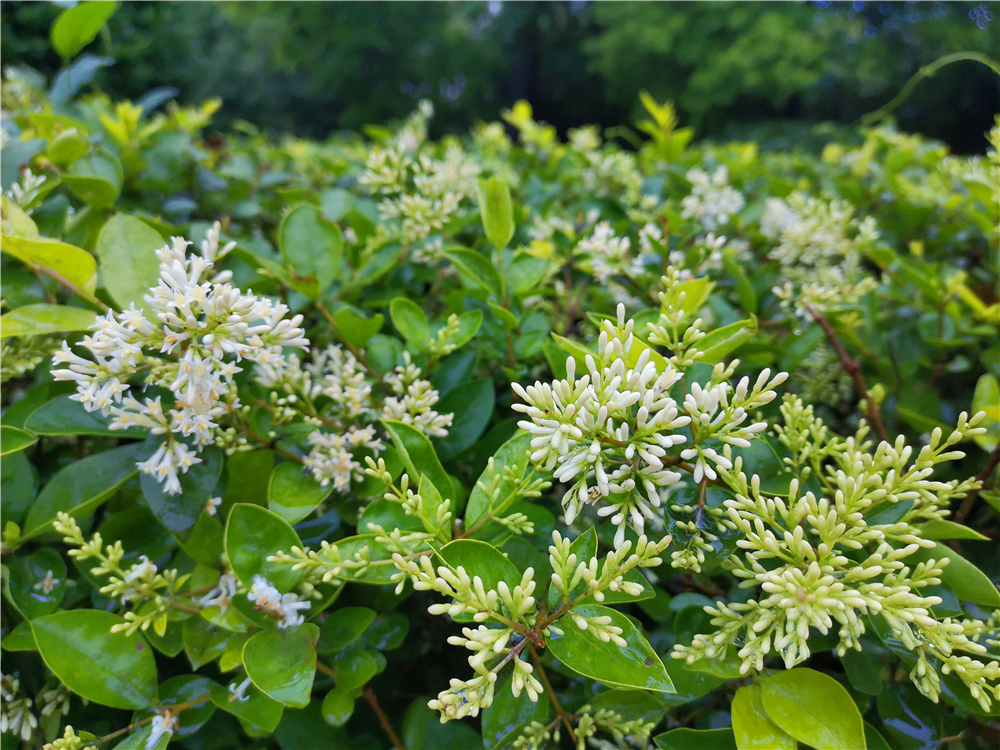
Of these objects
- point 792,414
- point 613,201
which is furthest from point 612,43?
point 792,414

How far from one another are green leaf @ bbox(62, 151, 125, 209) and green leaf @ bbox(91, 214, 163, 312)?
0.98 feet

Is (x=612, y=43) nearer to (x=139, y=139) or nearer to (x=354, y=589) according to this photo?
(x=139, y=139)

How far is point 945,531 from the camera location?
909 millimetres

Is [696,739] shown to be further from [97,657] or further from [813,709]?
[97,657]

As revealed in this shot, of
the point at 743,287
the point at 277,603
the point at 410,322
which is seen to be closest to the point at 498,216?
Result: the point at 410,322

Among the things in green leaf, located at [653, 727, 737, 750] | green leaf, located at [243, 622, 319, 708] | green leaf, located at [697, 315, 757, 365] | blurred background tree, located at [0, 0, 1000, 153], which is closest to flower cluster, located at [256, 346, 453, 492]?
green leaf, located at [243, 622, 319, 708]

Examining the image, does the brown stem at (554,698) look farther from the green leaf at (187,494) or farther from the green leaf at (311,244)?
the green leaf at (311,244)

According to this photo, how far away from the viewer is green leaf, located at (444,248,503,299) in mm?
1197

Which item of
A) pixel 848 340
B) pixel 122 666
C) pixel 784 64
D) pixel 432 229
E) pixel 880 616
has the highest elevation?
pixel 784 64

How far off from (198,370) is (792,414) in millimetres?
908

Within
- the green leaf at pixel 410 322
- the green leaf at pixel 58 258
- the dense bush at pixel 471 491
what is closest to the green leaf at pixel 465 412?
the dense bush at pixel 471 491

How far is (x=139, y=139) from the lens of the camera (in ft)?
6.12

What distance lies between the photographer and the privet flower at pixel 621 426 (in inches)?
26.8

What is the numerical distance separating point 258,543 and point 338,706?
29cm
